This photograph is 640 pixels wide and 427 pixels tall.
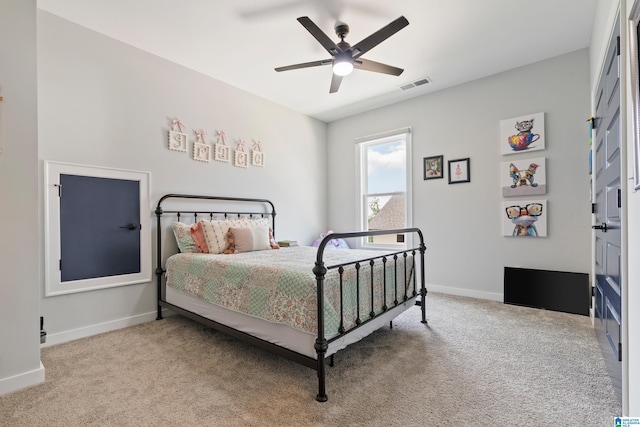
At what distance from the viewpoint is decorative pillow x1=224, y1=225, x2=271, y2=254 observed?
300cm

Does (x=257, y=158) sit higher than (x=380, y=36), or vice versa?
(x=380, y=36)

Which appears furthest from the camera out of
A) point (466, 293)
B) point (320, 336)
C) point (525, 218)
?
point (466, 293)

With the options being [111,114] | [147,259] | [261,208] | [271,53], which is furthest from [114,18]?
[261,208]

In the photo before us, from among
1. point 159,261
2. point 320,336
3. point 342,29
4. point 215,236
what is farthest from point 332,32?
point 159,261

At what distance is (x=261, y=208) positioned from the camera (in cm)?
408

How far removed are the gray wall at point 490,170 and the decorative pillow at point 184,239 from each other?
2915 mm

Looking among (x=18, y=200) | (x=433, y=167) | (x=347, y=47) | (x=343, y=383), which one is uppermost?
(x=347, y=47)

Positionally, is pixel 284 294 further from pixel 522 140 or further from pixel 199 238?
pixel 522 140

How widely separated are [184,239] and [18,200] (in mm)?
1326

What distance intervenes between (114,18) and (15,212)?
69.8 inches

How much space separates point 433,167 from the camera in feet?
13.0

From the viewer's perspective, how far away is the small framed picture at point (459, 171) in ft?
12.1

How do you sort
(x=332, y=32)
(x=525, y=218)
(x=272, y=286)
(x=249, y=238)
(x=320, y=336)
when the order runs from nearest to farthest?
(x=320, y=336), (x=272, y=286), (x=332, y=32), (x=249, y=238), (x=525, y=218)

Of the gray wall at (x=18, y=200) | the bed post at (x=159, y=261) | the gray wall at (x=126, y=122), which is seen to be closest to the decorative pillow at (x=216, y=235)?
the bed post at (x=159, y=261)
